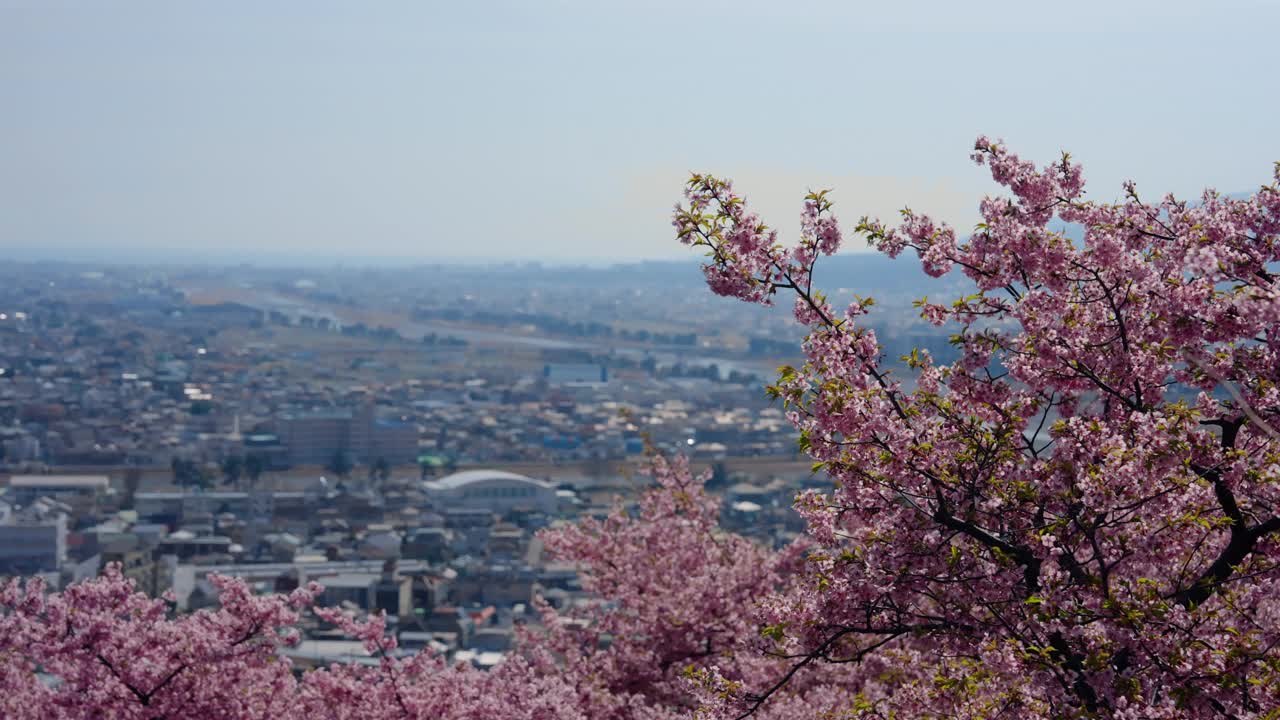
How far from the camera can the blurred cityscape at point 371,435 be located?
3647 cm

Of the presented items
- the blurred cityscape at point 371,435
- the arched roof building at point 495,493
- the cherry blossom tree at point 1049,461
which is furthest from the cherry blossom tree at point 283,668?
the arched roof building at point 495,493

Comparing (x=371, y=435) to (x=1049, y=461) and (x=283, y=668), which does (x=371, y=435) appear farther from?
(x=1049, y=461)

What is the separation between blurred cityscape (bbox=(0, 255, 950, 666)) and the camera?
3647 cm

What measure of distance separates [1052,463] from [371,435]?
6681 centimetres

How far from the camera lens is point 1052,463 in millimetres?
3855

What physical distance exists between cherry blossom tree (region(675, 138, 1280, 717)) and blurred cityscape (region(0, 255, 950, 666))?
14.0 ft

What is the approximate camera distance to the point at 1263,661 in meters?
3.46

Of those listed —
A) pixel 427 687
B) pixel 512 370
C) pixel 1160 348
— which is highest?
pixel 1160 348

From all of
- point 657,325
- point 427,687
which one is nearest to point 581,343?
point 657,325

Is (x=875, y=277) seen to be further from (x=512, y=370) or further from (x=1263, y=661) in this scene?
(x=1263, y=661)

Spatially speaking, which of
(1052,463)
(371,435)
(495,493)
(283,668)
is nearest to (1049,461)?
(1052,463)

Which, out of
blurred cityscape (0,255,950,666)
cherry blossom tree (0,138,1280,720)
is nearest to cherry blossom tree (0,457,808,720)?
blurred cityscape (0,255,950,666)

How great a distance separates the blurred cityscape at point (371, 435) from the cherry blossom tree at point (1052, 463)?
4.26 metres

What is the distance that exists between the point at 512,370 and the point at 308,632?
262 feet
